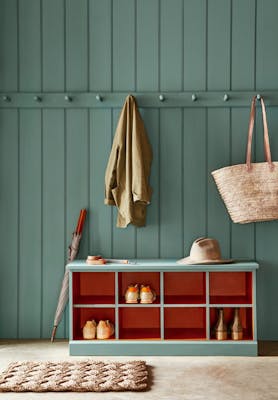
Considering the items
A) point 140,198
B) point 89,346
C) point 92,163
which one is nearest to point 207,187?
point 140,198

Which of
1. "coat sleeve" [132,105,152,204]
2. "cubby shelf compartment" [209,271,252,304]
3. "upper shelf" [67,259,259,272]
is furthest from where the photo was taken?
"cubby shelf compartment" [209,271,252,304]

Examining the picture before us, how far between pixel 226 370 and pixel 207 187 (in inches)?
53.0

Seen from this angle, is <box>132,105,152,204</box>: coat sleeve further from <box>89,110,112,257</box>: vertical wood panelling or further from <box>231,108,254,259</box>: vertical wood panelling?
<box>231,108,254,259</box>: vertical wood panelling

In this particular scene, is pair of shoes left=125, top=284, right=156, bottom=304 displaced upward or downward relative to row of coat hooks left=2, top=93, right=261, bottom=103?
downward

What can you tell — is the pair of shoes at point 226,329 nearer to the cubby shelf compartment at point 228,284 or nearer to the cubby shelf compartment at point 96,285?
the cubby shelf compartment at point 228,284

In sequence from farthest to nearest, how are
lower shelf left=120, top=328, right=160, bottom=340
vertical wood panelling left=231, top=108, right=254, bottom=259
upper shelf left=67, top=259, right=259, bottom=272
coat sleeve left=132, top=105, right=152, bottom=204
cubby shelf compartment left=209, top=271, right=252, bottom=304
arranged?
vertical wood panelling left=231, top=108, right=254, bottom=259, cubby shelf compartment left=209, top=271, right=252, bottom=304, coat sleeve left=132, top=105, right=152, bottom=204, lower shelf left=120, top=328, right=160, bottom=340, upper shelf left=67, top=259, right=259, bottom=272

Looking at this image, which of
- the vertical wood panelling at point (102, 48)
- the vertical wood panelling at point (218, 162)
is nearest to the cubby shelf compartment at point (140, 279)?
the vertical wood panelling at point (218, 162)

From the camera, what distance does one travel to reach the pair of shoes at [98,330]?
3865 millimetres

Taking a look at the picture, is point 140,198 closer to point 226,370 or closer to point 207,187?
point 207,187

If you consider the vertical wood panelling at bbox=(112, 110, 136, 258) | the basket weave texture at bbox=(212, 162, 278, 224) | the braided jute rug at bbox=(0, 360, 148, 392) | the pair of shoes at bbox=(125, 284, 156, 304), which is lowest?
the braided jute rug at bbox=(0, 360, 148, 392)

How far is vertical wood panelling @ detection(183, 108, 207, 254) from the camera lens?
4.23m

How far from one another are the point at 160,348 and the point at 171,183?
45.9 inches

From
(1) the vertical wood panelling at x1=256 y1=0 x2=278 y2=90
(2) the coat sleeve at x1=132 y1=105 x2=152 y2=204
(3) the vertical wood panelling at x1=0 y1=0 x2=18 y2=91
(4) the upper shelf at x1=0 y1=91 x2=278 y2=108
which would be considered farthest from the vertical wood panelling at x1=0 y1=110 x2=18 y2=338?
(1) the vertical wood panelling at x1=256 y1=0 x2=278 y2=90

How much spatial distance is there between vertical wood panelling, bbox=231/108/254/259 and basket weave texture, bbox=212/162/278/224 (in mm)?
323
